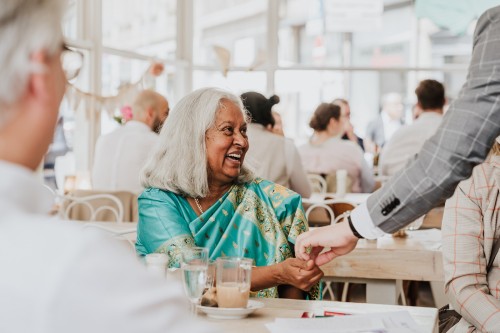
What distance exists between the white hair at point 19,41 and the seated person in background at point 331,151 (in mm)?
5391

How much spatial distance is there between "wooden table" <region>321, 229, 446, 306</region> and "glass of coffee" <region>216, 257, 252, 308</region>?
1303mm

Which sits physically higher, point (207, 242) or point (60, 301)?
point (60, 301)

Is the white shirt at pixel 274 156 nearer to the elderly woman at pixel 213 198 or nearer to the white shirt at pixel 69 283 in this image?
the elderly woman at pixel 213 198

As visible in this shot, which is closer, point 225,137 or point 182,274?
point 182,274

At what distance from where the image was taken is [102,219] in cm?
506

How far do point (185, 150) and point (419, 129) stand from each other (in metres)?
3.73

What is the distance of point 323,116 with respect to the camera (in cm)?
614

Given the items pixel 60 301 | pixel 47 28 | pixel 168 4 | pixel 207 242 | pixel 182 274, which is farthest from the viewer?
pixel 168 4

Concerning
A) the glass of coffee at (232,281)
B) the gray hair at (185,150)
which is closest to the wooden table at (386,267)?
the gray hair at (185,150)

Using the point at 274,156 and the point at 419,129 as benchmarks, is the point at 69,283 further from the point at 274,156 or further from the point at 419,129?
the point at 419,129

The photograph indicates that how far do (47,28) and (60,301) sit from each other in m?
0.30

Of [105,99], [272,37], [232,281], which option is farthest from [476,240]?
[272,37]

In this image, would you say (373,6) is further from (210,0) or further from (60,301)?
(60,301)

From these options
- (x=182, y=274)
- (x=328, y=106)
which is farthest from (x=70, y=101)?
(x=182, y=274)
